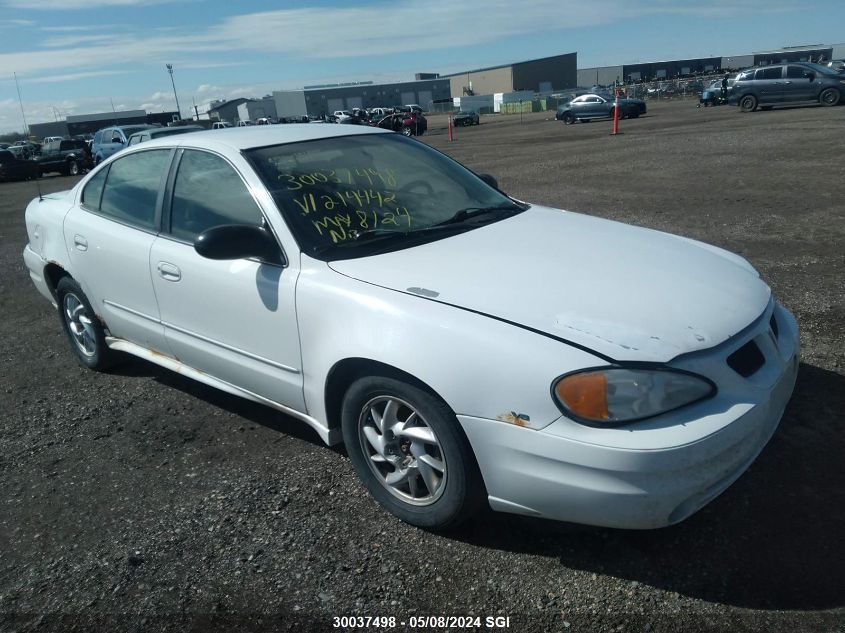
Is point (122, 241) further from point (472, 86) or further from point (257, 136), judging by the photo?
point (472, 86)

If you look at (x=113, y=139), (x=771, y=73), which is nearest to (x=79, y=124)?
(x=113, y=139)

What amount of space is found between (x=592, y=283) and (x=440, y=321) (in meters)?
0.68

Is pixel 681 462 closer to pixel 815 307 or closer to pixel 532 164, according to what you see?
pixel 815 307

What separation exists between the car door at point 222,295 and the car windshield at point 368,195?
0.18 m

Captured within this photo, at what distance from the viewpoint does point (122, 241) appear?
13.0 feet

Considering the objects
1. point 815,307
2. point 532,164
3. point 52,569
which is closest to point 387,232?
point 52,569

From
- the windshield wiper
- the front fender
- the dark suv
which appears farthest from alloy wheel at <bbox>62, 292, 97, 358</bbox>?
the dark suv

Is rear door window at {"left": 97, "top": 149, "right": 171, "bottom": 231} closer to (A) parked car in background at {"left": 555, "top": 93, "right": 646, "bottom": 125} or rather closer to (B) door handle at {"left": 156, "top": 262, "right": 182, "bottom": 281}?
(B) door handle at {"left": 156, "top": 262, "right": 182, "bottom": 281}

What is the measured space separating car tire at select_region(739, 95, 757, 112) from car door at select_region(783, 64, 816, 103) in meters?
1.24

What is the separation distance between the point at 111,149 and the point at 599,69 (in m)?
89.1

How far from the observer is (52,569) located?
2.81 m

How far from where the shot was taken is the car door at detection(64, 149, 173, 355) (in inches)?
152

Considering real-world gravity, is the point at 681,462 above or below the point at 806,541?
above
